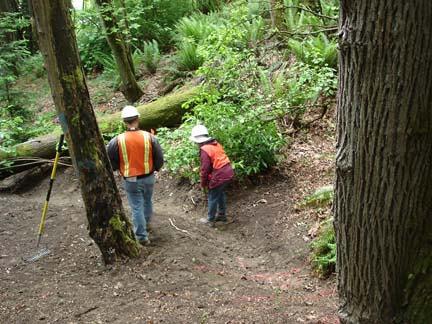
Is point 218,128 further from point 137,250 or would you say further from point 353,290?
point 353,290

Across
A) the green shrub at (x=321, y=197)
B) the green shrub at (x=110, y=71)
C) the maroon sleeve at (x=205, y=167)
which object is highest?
the green shrub at (x=110, y=71)

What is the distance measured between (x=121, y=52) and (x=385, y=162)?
12457mm

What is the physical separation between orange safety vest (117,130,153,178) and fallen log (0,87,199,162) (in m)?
5.03

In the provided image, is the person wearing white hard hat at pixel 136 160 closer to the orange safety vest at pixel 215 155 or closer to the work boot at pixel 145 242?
the work boot at pixel 145 242

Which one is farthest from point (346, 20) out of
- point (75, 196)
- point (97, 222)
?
point (75, 196)

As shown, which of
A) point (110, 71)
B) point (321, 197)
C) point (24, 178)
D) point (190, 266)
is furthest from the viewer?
point (110, 71)

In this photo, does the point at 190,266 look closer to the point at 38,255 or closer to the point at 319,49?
the point at 38,255

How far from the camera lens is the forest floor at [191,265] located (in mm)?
4430

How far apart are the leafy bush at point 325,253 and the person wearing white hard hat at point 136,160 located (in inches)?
90.6

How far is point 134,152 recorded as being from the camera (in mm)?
5906

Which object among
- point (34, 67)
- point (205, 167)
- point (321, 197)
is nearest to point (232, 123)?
point (205, 167)

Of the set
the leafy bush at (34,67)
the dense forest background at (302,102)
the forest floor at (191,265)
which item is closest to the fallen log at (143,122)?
the dense forest background at (302,102)

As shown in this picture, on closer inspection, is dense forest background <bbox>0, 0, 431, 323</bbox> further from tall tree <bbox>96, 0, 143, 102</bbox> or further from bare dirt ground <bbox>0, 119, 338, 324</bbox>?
bare dirt ground <bbox>0, 119, 338, 324</bbox>

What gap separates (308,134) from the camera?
31.6ft
